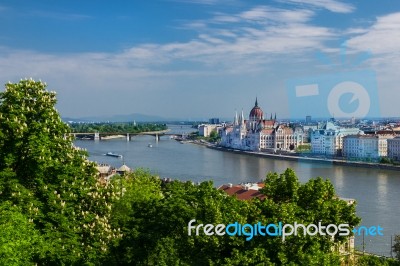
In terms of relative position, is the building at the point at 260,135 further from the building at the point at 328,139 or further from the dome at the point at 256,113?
the building at the point at 328,139

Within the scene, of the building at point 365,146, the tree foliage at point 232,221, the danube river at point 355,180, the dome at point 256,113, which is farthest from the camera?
the dome at point 256,113

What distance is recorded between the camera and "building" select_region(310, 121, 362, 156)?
2808cm

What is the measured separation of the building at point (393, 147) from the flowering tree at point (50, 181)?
24.1 metres

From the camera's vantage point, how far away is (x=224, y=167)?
23734 millimetres

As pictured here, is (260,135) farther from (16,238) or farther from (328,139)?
(16,238)

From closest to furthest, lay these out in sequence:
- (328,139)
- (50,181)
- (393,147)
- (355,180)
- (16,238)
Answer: (16,238) → (50,181) → (355,180) → (393,147) → (328,139)

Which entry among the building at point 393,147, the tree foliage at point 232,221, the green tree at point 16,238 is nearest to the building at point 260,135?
the building at point 393,147

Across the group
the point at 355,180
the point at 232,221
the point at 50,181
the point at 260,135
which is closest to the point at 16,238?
the point at 50,181

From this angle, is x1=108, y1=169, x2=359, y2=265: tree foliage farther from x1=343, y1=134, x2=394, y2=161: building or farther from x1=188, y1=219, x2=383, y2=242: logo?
x1=343, y1=134, x2=394, y2=161: building

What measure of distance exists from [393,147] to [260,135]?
1091 cm

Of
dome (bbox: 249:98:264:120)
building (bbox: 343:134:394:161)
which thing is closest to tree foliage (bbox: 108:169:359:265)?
building (bbox: 343:134:394:161)

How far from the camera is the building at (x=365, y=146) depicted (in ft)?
88.4

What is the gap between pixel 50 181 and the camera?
4.65m

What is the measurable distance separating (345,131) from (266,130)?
28.4ft
